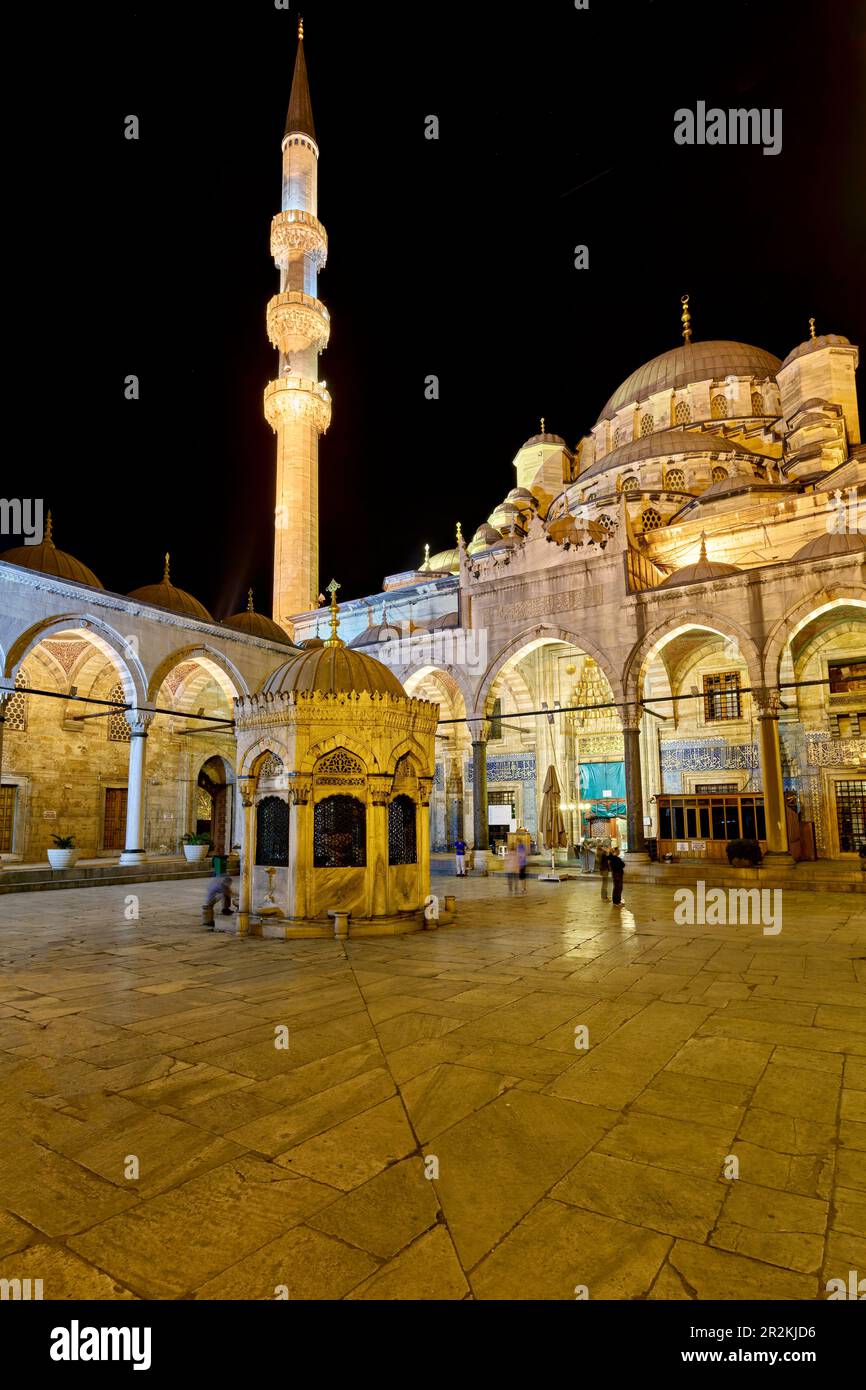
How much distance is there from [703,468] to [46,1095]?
28.9 meters

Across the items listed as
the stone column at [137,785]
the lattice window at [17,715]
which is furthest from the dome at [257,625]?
the lattice window at [17,715]

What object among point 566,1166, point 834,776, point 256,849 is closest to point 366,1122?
point 566,1166

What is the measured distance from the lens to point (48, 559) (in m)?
19.1

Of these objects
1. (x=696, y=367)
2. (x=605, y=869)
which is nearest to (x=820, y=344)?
(x=696, y=367)

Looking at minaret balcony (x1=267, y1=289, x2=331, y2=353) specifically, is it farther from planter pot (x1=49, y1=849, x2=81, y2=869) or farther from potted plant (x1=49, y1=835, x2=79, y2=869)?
planter pot (x1=49, y1=849, x2=81, y2=869)

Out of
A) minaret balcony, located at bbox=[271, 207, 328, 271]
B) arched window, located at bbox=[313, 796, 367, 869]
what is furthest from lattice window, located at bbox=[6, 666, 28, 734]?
minaret balcony, located at bbox=[271, 207, 328, 271]

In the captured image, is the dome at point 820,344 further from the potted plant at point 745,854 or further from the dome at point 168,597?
the dome at point 168,597

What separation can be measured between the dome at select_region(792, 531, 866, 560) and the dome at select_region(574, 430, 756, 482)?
12.0m

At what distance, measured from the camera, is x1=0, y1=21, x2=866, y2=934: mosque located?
9.41m

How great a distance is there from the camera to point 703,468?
88.9ft

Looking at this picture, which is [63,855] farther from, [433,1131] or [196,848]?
[433,1131]

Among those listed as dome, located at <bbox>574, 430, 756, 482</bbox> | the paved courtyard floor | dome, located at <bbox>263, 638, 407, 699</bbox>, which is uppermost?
dome, located at <bbox>574, 430, 756, 482</bbox>

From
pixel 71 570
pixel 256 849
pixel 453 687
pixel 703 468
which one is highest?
pixel 703 468
